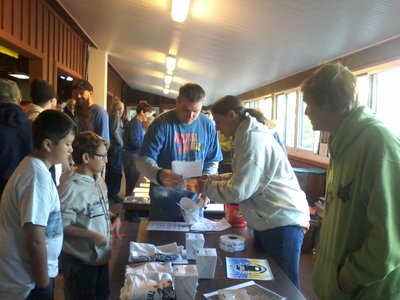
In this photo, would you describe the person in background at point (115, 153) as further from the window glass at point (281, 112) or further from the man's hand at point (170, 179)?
the man's hand at point (170, 179)

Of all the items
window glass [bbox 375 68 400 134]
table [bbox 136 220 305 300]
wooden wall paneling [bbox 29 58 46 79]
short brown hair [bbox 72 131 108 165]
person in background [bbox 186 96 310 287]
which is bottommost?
table [bbox 136 220 305 300]

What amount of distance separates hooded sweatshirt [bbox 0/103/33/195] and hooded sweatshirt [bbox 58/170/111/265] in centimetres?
64

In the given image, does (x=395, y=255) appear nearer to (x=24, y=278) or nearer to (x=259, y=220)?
(x=259, y=220)

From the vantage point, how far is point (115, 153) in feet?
19.2

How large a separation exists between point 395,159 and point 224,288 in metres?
0.74

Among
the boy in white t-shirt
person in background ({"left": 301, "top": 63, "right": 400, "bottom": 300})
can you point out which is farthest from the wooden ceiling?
the boy in white t-shirt

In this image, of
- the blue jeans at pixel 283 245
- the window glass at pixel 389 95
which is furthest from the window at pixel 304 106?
the blue jeans at pixel 283 245

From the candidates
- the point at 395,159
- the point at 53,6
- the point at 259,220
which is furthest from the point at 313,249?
the point at 53,6

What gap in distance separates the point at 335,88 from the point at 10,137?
1765mm

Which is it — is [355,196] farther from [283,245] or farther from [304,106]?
[304,106]

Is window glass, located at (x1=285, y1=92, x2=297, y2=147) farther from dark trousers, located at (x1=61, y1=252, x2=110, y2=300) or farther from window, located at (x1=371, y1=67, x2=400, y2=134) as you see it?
dark trousers, located at (x1=61, y1=252, x2=110, y2=300)

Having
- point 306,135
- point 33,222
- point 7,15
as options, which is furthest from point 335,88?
point 306,135

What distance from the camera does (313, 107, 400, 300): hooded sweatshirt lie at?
1100mm

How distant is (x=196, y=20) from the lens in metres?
4.27
